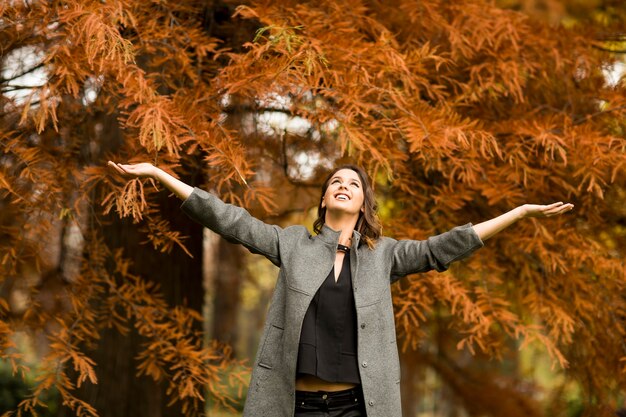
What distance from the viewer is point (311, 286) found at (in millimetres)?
2391

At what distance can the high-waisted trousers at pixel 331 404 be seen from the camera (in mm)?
2297

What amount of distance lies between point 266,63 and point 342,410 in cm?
143

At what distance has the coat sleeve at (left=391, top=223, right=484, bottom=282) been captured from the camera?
2389 mm

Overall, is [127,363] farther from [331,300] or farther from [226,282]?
[226,282]

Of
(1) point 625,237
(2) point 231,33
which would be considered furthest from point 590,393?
(2) point 231,33

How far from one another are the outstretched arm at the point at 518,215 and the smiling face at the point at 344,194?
0.47 metres

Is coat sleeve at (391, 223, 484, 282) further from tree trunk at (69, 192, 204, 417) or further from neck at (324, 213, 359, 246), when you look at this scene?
tree trunk at (69, 192, 204, 417)

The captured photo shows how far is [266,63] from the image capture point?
9.20 ft

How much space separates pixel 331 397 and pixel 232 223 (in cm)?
71

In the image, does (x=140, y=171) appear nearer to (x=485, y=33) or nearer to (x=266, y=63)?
(x=266, y=63)

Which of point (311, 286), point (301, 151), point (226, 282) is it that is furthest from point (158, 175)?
point (226, 282)

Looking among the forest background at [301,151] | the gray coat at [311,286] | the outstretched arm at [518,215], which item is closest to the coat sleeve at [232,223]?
the gray coat at [311,286]

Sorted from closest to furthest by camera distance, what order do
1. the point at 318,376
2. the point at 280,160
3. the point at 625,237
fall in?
the point at 318,376 → the point at 625,237 → the point at 280,160

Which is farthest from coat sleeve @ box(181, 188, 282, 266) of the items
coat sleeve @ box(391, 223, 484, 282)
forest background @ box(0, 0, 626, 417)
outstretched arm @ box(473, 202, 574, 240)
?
outstretched arm @ box(473, 202, 574, 240)
